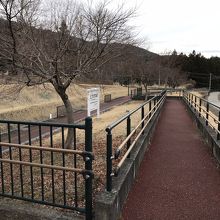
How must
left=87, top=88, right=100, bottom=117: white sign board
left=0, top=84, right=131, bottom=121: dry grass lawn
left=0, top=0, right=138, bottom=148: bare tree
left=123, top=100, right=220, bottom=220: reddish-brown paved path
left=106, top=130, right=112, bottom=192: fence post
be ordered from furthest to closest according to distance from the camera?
left=0, top=84, right=131, bottom=121: dry grass lawn < left=87, top=88, right=100, bottom=117: white sign board < left=0, top=0, right=138, bottom=148: bare tree < left=123, top=100, right=220, bottom=220: reddish-brown paved path < left=106, top=130, right=112, bottom=192: fence post

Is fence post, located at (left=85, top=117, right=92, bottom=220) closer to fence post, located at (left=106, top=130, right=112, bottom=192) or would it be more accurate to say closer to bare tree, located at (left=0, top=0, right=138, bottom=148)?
fence post, located at (left=106, top=130, right=112, bottom=192)

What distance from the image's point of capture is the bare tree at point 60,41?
7363 millimetres

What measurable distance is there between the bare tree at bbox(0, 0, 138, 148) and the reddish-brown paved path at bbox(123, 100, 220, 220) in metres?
3.09

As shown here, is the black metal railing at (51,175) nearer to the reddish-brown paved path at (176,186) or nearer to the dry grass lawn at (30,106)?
the reddish-brown paved path at (176,186)

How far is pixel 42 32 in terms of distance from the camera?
7863 mm

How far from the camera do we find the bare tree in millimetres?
7363

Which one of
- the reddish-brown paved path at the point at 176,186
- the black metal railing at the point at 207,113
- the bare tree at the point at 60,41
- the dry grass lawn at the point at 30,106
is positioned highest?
the bare tree at the point at 60,41

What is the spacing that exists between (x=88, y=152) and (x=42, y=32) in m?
5.69

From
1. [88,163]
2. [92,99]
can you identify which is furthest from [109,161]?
[92,99]

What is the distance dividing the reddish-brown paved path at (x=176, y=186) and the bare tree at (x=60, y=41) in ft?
10.1

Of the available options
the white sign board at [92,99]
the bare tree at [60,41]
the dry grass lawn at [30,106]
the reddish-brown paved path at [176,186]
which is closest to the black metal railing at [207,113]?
the reddish-brown paved path at [176,186]

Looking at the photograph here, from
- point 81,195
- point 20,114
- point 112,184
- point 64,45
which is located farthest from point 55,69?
point 20,114

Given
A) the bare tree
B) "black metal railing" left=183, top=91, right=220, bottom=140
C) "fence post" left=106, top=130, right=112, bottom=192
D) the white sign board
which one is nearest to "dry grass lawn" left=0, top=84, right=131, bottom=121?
the white sign board

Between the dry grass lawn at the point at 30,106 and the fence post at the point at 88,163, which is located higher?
the fence post at the point at 88,163
